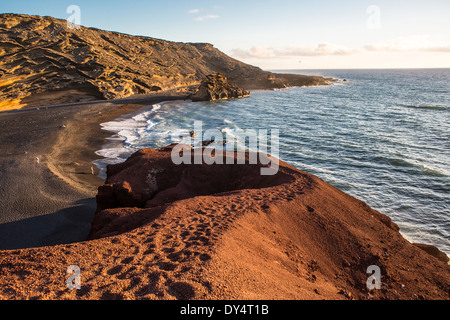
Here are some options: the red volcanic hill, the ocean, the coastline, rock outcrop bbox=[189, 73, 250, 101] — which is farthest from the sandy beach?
rock outcrop bbox=[189, 73, 250, 101]

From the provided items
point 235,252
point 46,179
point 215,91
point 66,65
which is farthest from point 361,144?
point 66,65

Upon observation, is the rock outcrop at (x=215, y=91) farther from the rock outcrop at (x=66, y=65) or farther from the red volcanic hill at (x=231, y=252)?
the red volcanic hill at (x=231, y=252)

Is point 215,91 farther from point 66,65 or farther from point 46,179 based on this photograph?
point 46,179

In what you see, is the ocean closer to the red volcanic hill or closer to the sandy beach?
the sandy beach

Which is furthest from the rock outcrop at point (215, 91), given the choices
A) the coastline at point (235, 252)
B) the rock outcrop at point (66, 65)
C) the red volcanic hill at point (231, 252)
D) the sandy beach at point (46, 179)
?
the red volcanic hill at point (231, 252)

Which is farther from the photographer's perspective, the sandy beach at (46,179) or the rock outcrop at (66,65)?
the rock outcrop at (66,65)

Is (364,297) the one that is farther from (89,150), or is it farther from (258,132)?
(258,132)

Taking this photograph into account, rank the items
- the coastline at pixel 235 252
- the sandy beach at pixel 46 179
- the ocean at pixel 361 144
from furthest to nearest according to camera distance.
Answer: the ocean at pixel 361 144, the sandy beach at pixel 46 179, the coastline at pixel 235 252
